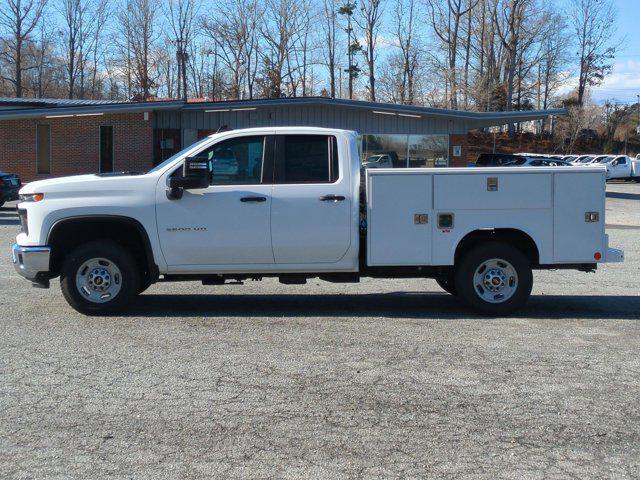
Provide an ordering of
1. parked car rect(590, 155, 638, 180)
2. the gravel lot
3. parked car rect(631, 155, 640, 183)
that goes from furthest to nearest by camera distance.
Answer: parked car rect(631, 155, 640, 183) < parked car rect(590, 155, 638, 180) < the gravel lot

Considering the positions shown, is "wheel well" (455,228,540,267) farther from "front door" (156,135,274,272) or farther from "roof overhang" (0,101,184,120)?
"roof overhang" (0,101,184,120)

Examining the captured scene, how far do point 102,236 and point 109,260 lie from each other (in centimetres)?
38

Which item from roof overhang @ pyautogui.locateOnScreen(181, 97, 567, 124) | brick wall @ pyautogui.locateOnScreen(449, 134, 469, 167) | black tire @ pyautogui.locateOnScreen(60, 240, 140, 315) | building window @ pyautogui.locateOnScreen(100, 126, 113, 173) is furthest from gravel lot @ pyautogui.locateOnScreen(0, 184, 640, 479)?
brick wall @ pyautogui.locateOnScreen(449, 134, 469, 167)

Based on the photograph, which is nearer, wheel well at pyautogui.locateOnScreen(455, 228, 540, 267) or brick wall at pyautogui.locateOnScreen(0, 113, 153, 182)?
wheel well at pyautogui.locateOnScreen(455, 228, 540, 267)

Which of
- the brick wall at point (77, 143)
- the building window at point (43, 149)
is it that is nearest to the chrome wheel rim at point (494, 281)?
the brick wall at point (77, 143)

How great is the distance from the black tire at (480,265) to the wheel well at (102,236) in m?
3.44

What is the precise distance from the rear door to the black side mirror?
773mm

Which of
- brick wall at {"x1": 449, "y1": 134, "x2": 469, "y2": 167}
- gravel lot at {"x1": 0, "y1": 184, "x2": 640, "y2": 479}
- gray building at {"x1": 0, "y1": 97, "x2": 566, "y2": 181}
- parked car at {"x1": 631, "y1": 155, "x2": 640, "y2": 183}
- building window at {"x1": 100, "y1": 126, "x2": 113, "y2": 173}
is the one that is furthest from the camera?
parked car at {"x1": 631, "y1": 155, "x2": 640, "y2": 183}

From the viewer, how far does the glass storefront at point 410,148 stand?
32250 millimetres

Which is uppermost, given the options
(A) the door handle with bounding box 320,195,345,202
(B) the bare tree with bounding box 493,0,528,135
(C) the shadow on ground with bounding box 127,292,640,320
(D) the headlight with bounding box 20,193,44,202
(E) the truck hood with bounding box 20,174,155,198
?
(B) the bare tree with bounding box 493,0,528,135

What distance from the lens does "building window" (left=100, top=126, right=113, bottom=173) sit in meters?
31.9

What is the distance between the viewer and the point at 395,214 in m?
8.48

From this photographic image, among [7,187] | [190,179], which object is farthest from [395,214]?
[7,187]

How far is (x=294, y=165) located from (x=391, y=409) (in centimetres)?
376
